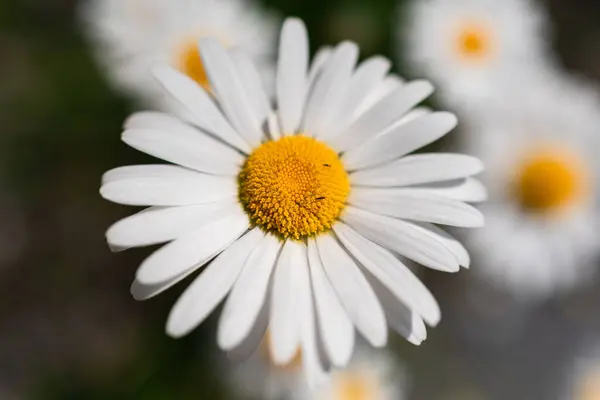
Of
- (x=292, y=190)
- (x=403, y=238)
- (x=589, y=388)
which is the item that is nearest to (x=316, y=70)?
(x=292, y=190)

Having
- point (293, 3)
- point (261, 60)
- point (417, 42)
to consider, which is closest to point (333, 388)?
point (261, 60)

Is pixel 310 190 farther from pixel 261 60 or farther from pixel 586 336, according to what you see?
pixel 586 336

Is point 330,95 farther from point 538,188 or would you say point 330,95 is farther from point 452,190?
point 538,188

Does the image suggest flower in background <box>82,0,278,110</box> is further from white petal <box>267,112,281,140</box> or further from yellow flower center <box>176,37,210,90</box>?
white petal <box>267,112,281,140</box>

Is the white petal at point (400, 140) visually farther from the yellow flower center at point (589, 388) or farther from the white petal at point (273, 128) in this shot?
the yellow flower center at point (589, 388)

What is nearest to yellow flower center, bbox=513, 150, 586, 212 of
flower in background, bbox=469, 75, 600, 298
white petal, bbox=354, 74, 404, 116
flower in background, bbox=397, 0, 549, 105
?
flower in background, bbox=469, 75, 600, 298
